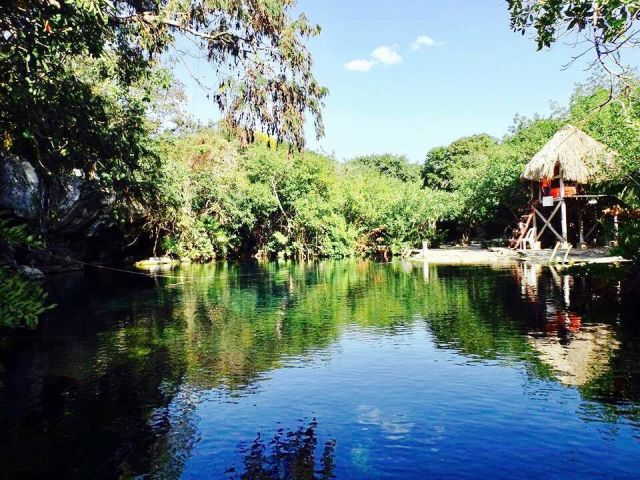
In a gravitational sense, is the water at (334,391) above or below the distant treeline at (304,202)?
below

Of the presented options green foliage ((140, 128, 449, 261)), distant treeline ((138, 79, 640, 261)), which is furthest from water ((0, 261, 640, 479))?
green foliage ((140, 128, 449, 261))

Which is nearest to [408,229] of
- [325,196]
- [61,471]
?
[325,196]

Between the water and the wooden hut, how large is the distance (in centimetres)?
1349

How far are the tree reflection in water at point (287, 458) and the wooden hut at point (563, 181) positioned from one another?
23876 mm

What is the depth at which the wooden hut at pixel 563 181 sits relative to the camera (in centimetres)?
2978

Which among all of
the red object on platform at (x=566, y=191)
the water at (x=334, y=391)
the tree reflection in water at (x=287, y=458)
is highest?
the red object on platform at (x=566, y=191)

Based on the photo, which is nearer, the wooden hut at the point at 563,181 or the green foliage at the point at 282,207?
the wooden hut at the point at 563,181

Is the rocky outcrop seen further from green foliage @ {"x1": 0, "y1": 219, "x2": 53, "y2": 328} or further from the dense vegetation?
green foliage @ {"x1": 0, "y1": 219, "x2": 53, "y2": 328}

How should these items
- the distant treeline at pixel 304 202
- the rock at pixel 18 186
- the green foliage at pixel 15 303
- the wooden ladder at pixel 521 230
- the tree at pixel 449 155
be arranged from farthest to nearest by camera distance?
1. the tree at pixel 449 155
2. the distant treeline at pixel 304 202
3. the wooden ladder at pixel 521 230
4. the rock at pixel 18 186
5. the green foliage at pixel 15 303

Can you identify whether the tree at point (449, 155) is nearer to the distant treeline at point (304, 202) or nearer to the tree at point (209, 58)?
the distant treeline at point (304, 202)

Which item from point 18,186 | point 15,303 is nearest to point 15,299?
point 15,303

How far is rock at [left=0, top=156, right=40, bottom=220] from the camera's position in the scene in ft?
60.4

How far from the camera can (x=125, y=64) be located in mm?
11609

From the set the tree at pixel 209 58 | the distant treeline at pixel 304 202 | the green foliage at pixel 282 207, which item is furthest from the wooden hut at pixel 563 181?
the tree at pixel 209 58
